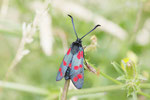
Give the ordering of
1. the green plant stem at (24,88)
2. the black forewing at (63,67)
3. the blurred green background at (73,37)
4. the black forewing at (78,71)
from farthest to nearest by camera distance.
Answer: the blurred green background at (73,37), the green plant stem at (24,88), the black forewing at (63,67), the black forewing at (78,71)

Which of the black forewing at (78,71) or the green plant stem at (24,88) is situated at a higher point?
the green plant stem at (24,88)

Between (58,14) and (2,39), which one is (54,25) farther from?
(2,39)

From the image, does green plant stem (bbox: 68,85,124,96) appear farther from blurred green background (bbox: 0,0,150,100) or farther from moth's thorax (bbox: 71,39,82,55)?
blurred green background (bbox: 0,0,150,100)

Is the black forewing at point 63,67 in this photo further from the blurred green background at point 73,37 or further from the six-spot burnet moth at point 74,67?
the blurred green background at point 73,37

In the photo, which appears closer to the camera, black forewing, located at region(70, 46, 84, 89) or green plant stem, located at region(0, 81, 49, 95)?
black forewing, located at region(70, 46, 84, 89)

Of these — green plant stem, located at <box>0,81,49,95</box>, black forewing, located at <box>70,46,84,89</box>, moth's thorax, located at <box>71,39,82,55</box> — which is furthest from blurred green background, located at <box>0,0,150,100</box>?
black forewing, located at <box>70,46,84,89</box>

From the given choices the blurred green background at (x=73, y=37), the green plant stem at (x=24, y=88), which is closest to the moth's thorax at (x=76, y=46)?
the green plant stem at (x=24, y=88)

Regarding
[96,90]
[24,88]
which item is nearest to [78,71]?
[96,90]

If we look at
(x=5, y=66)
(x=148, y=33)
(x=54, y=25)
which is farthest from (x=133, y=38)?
(x=5, y=66)
